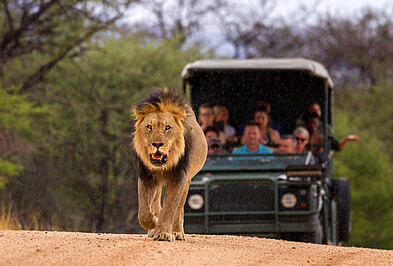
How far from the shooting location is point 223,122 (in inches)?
440

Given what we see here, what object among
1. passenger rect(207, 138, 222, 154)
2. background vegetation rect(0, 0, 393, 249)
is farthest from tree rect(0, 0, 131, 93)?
passenger rect(207, 138, 222, 154)

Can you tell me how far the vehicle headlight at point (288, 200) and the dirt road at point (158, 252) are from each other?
6.63 feet

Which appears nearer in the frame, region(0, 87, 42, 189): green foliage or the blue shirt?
the blue shirt

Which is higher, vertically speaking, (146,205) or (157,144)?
(157,144)

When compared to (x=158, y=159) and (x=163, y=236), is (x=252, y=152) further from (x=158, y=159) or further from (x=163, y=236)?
(x=158, y=159)

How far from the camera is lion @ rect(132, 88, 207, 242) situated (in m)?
6.31

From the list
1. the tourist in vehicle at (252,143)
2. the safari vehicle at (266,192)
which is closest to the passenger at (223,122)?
the safari vehicle at (266,192)

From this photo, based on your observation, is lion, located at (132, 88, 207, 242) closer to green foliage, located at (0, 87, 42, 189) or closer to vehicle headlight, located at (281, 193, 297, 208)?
A: vehicle headlight, located at (281, 193, 297, 208)

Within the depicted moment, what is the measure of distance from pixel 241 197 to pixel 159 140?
11.7ft

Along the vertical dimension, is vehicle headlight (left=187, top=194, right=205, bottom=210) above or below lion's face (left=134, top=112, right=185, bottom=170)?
below

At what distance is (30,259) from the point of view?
5.62m

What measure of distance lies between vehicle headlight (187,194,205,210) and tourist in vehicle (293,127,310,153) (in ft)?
6.31

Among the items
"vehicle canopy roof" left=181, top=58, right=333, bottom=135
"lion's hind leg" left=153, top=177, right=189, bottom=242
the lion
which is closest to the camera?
the lion

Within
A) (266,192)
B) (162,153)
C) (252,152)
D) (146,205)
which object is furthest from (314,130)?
(162,153)
